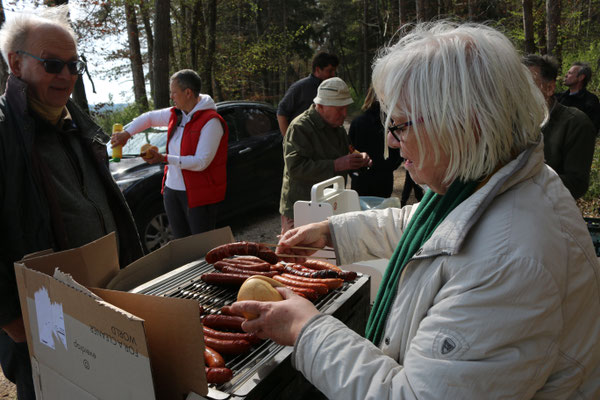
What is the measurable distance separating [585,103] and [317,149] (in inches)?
220

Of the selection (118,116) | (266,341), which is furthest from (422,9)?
(118,116)

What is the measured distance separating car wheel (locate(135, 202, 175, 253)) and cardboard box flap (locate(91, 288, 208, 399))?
184 inches

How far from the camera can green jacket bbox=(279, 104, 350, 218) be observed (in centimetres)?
460

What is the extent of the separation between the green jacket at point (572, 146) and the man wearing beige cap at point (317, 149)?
184 cm

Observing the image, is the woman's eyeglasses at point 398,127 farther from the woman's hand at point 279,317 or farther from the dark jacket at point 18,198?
the dark jacket at point 18,198

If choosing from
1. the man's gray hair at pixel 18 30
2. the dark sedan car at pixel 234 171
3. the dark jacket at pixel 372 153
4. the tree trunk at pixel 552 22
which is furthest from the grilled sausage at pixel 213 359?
the tree trunk at pixel 552 22

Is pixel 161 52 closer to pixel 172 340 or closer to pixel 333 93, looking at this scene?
pixel 333 93

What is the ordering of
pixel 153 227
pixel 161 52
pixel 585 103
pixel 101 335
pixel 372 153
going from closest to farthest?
Answer: pixel 101 335 → pixel 372 153 → pixel 153 227 → pixel 585 103 → pixel 161 52

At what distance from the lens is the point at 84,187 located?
2.59 meters

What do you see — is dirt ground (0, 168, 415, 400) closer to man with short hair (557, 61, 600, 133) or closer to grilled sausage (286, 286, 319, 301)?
man with short hair (557, 61, 600, 133)

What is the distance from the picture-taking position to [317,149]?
4738mm

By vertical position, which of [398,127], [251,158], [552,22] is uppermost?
[552,22]

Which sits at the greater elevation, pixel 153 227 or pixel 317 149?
pixel 317 149

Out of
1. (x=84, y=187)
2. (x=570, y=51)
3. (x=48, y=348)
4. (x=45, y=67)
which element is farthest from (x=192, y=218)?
(x=570, y=51)
